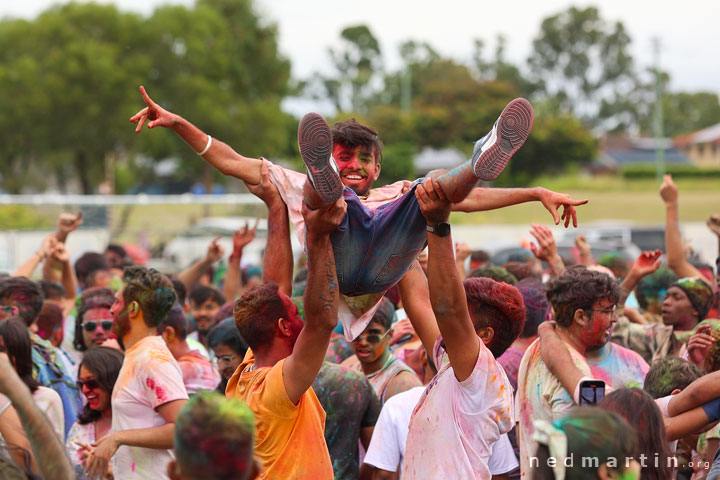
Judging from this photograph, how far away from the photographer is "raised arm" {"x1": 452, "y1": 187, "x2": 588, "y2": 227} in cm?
360

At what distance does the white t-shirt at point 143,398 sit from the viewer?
4246mm

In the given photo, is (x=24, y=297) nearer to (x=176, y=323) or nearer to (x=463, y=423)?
(x=176, y=323)

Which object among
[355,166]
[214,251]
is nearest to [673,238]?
[214,251]

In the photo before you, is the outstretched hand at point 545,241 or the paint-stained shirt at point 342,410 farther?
the outstretched hand at point 545,241

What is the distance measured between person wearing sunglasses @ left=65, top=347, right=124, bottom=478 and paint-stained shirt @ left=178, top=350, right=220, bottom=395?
0.58 metres

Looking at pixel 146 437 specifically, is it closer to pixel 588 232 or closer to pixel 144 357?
pixel 144 357

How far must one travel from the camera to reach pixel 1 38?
36625 millimetres

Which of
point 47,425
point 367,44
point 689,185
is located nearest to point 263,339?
point 47,425

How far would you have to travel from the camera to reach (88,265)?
8867mm

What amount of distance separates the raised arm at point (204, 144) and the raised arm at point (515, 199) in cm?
105

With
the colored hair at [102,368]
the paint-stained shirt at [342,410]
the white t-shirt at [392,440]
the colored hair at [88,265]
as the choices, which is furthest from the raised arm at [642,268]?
the colored hair at [88,265]

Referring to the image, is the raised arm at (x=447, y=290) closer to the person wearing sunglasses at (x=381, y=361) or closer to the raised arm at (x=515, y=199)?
the raised arm at (x=515, y=199)

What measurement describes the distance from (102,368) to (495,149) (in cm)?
267

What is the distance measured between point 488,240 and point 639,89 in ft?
209
